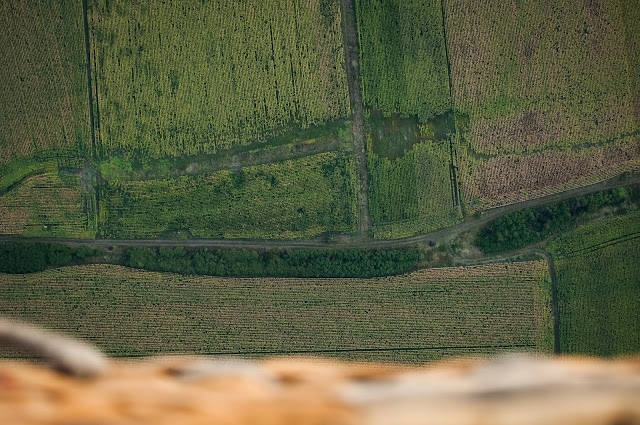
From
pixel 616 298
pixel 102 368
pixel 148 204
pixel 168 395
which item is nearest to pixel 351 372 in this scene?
pixel 168 395

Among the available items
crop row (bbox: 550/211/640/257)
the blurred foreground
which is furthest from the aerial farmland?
the blurred foreground

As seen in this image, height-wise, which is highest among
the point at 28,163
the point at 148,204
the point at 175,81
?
the point at 175,81

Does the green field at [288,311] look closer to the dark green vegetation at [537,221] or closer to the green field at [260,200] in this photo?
the dark green vegetation at [537,221]

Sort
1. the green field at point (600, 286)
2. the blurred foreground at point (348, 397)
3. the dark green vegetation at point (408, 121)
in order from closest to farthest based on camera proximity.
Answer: the blurred foreground at point (348, 397), the green field at point (600, 286), the dark green vegetation at point (408, 121)

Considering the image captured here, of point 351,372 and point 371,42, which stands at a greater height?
point 371,42

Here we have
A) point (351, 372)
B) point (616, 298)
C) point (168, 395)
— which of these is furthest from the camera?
point (616, 298)

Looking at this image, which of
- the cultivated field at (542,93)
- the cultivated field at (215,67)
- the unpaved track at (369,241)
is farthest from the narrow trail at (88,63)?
the cultivated field at (542,93)

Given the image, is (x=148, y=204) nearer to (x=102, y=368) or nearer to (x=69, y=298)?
(x=69, y=298)

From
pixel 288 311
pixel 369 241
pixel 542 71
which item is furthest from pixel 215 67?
pixel 542 71
